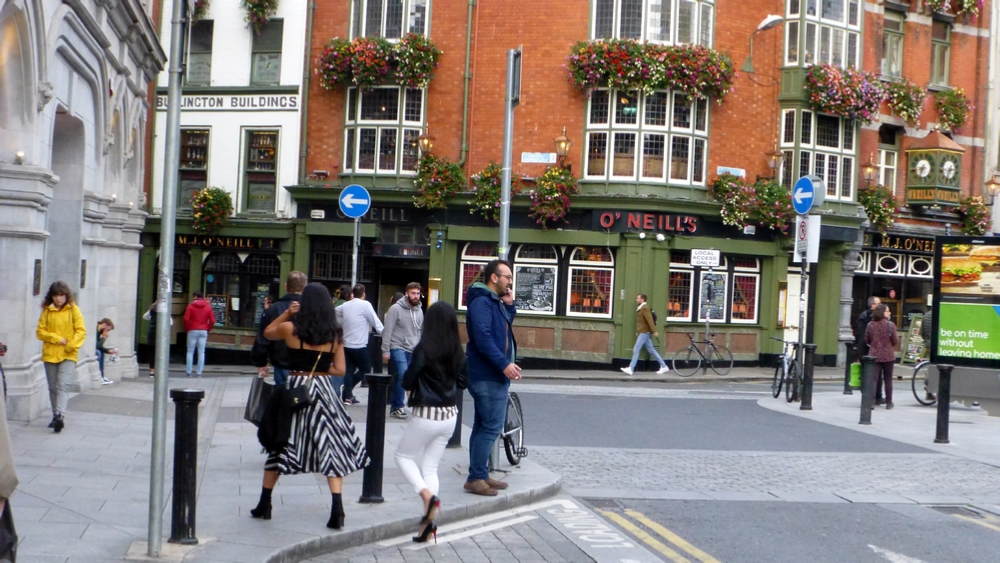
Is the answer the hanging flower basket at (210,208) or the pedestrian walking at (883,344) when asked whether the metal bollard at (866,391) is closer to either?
the pedestrian walking at (883,344)

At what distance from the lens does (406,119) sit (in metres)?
26.6

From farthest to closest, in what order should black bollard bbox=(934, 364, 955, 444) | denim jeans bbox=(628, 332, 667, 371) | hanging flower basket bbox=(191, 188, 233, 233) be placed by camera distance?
hanging flower basket bbox=(191, 188, 233, 233)
denim jeans bbox=(628, 332, 667, 371)
black bollard bbox=(934, 364, 955, 444)

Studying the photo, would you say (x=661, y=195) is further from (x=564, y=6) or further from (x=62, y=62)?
(x=62, y=62)

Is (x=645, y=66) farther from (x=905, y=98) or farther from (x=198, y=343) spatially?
(x=198, y=343)

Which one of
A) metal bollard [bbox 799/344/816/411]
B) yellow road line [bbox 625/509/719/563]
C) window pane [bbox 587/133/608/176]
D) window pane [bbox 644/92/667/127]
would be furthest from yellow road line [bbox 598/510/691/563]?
window pane [bbox 644/92/667/127]

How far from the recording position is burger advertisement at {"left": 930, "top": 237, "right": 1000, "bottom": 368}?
16031 millimetres

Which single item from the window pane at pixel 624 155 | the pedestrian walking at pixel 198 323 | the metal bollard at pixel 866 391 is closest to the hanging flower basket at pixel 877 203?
the window pane at pixel 624 155

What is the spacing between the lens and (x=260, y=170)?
2764cm

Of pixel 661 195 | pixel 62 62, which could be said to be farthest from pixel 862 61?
pixel 62 62

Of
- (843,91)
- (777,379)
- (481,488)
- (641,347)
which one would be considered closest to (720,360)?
(641,347)

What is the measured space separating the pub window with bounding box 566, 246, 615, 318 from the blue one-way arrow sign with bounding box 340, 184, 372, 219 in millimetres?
9641

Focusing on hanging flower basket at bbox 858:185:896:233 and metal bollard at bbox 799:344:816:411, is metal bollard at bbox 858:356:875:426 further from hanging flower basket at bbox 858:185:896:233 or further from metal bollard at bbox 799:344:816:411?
hanging flower basket at bbox 858:185:896:233

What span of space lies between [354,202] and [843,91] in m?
15.0

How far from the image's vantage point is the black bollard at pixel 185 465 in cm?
641
